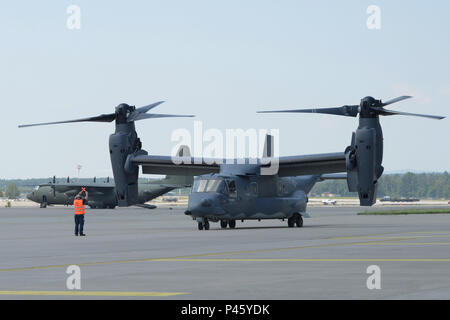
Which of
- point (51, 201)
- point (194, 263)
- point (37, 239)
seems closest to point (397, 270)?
point (194, 263)

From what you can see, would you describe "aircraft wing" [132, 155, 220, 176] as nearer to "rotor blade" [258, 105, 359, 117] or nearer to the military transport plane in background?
"rotor blade" [258, 105, 359, 117]

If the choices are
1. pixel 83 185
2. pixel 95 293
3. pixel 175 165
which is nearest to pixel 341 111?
pixel 175 165

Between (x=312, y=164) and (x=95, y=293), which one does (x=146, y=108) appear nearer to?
(x=312, y=164)

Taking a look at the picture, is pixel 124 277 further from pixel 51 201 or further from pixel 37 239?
pixel 51 201

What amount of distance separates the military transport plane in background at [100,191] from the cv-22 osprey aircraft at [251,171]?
141ft

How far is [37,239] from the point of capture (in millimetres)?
31484

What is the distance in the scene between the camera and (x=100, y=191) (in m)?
94.9

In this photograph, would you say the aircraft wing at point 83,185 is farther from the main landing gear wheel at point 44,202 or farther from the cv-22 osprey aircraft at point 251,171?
the cv-22 osprey aircraft at point 251,171

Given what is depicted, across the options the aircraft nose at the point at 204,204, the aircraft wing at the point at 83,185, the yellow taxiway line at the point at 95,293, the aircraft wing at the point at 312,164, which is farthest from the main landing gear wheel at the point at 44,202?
the yellow taxiway line at the point at 95,293

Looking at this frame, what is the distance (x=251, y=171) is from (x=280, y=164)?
1427mm

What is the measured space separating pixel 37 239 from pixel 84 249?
687 cm

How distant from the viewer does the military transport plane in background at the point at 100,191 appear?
3632 inches

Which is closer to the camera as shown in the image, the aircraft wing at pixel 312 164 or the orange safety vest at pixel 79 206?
the orange safety vest at pixel 79 206
